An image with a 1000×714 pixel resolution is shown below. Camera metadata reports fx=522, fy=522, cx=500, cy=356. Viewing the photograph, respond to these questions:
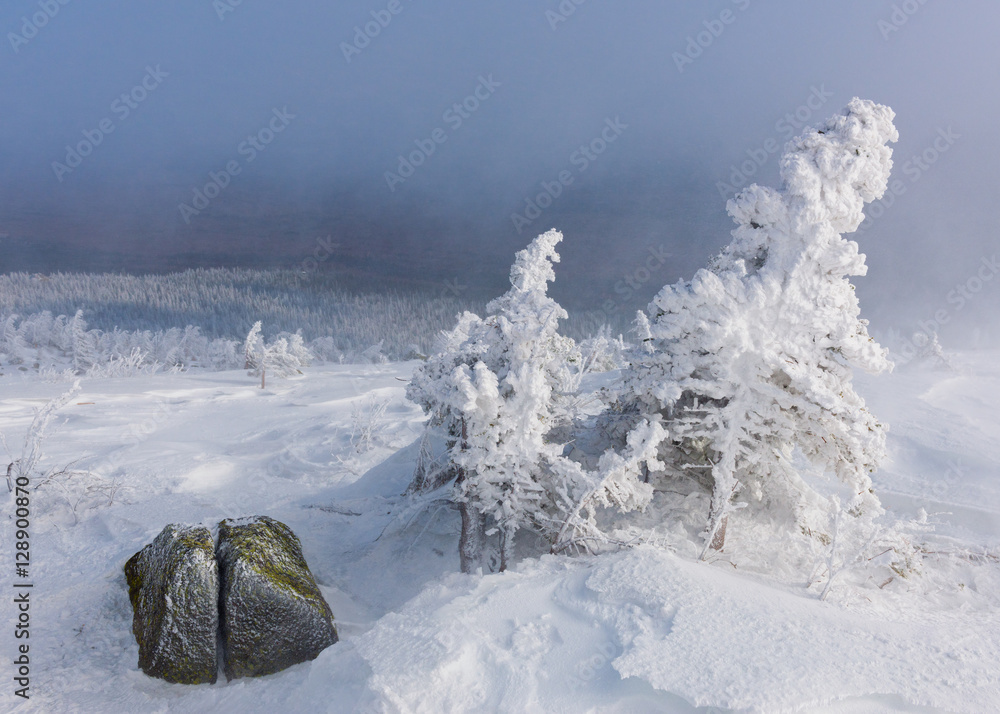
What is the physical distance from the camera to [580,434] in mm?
10492

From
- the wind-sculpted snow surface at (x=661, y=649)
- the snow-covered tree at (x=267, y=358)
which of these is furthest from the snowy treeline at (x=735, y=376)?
the snow-covered tree at (x=267, y=358)

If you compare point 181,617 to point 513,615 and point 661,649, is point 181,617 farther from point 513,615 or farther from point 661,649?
point 661,649

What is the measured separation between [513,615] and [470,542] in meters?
3.27

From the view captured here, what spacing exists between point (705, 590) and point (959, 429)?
15.8 meters

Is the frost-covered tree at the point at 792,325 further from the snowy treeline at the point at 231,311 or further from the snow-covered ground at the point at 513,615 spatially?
the snowy treeline at the point at 231,311

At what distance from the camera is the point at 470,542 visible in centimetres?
871

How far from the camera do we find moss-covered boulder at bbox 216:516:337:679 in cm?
643

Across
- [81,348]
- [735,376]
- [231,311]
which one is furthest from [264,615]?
[231,311]

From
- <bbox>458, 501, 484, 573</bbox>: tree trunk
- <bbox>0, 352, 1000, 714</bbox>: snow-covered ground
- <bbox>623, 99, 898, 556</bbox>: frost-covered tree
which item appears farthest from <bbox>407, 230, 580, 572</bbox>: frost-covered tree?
<bbox>623, 99, 898, 556</bbox>: frost-covered tree

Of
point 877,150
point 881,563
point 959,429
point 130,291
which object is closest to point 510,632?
point 881,563

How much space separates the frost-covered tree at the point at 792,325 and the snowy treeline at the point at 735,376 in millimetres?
21

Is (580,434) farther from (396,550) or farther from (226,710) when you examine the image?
(226,710)

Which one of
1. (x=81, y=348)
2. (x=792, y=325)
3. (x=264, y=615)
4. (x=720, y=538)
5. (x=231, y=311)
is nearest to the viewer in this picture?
(x=264, y=615)

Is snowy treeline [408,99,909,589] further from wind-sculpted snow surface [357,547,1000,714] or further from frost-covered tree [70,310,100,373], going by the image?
frost-covered tree [70,310,100,373]
